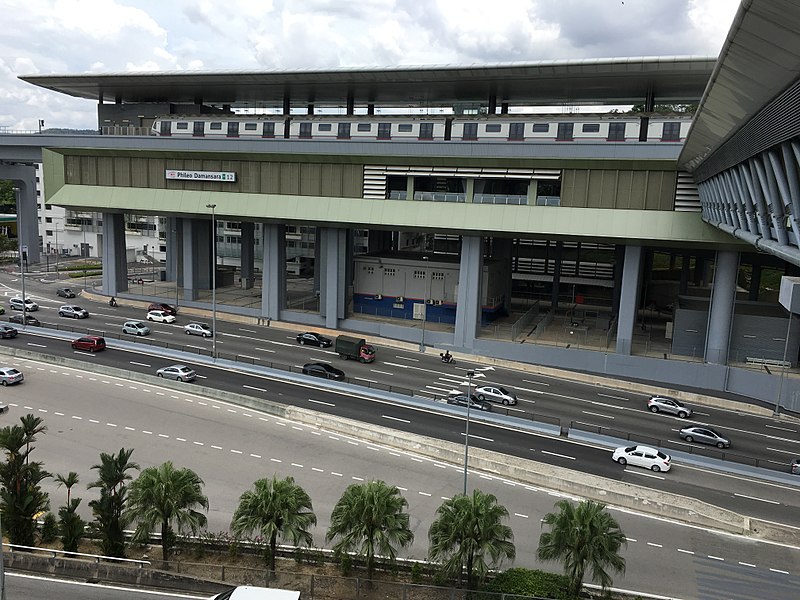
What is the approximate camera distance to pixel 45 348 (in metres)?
46.0

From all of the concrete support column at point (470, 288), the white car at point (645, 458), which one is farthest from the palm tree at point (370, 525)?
the concrete support column at point (470, 288)

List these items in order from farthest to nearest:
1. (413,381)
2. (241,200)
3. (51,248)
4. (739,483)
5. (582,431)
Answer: (51,248) < (241,200) < (413,381) < (582,431) < (739,483)

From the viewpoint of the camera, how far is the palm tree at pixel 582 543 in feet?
56.4

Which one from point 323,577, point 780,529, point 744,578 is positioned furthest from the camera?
point 780,529

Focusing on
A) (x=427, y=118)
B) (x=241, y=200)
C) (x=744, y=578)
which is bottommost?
(x=744, y=578)

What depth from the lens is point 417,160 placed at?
1962 inches

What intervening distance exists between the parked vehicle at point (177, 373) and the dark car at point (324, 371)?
7.40 metres

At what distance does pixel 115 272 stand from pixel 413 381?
128ft

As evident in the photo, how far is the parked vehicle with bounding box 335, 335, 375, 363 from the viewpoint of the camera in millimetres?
46219

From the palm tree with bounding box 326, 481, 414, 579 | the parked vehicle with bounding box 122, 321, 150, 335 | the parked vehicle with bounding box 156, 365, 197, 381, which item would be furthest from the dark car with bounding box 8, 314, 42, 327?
the palm tree with bounding box 326, 481, 414, 579

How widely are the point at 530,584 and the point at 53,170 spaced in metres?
64.2

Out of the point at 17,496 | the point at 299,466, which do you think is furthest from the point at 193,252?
the point at 17,496

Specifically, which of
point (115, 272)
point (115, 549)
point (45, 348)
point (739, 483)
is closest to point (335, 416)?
point (115, 549)

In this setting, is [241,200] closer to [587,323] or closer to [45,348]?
[45,348]
